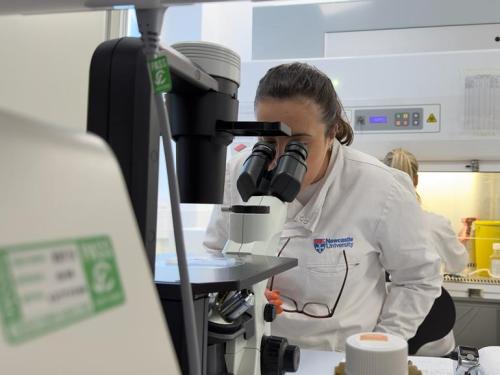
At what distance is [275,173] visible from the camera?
29.8 inches

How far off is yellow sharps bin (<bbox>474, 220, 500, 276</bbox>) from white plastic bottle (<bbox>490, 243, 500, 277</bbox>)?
4 centimetres

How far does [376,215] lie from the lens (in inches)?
54.6

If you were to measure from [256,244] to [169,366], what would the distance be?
0.57 meters

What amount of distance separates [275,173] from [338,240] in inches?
26.3

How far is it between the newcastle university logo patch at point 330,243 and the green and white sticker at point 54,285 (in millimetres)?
1110

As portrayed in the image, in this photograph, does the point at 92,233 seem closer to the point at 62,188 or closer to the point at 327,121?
the point at 62,188

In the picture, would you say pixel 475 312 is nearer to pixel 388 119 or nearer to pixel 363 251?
pixel 388 119

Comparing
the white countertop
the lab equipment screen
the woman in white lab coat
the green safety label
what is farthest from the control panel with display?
the green safety label

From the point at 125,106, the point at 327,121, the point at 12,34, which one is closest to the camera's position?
the point at 125,106

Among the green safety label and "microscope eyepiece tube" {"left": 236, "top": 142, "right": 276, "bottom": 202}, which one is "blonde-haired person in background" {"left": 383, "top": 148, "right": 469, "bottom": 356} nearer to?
"microscope eyepiece tube" {"left": 236, "top": 142, "right": 276, "bottom": 202}

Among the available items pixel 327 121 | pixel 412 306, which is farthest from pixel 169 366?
pixel 412 306

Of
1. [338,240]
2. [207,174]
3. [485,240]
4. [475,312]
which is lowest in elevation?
[475,312]

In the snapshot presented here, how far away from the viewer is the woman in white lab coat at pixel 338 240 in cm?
128

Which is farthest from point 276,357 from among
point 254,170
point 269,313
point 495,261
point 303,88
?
point 495,261
